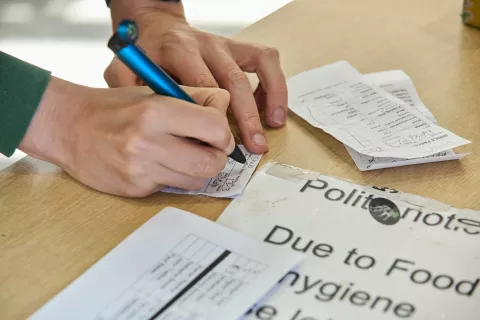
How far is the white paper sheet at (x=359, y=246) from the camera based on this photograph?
1.84ft

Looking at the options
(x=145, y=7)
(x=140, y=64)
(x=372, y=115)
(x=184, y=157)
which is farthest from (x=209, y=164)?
(x=145, y=7)

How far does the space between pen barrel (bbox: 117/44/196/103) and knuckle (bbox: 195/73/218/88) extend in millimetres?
121

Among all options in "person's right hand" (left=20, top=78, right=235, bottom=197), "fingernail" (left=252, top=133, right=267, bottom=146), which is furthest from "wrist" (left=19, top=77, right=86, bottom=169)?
"fingernail" (left=252, top=133, right=267, bottom=146)

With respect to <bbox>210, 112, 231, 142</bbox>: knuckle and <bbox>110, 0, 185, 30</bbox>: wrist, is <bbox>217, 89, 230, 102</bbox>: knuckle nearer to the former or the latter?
<bbox>210, 112, 231, 142</bbox>: knuckle

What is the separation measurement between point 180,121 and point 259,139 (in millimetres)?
135

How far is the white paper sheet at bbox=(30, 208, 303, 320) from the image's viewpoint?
0.56 metres

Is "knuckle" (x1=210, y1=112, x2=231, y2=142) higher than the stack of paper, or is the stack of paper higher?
"knuckle" (x1=210, y1=112, x2=231, y2=142)

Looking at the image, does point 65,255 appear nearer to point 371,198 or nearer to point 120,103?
point 120,103

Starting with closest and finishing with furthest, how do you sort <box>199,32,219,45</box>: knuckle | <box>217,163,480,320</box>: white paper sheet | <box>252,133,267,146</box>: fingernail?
1. <box>217,163,480,320</box>: white paper sheet
2. <box>252,133,267,146</box>: fingernail
3. <box>199,32,219,45</box>: knuckle

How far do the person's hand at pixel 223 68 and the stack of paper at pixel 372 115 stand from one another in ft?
0.13

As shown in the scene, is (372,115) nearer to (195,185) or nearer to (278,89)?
(278,89)

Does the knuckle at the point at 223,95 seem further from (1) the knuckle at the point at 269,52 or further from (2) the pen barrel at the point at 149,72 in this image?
(1) the knuckle at the point at 269,52

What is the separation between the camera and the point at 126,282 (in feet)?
1.95

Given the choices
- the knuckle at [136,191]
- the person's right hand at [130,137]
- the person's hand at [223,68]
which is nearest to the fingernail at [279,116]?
the person's hand at [223,68]
